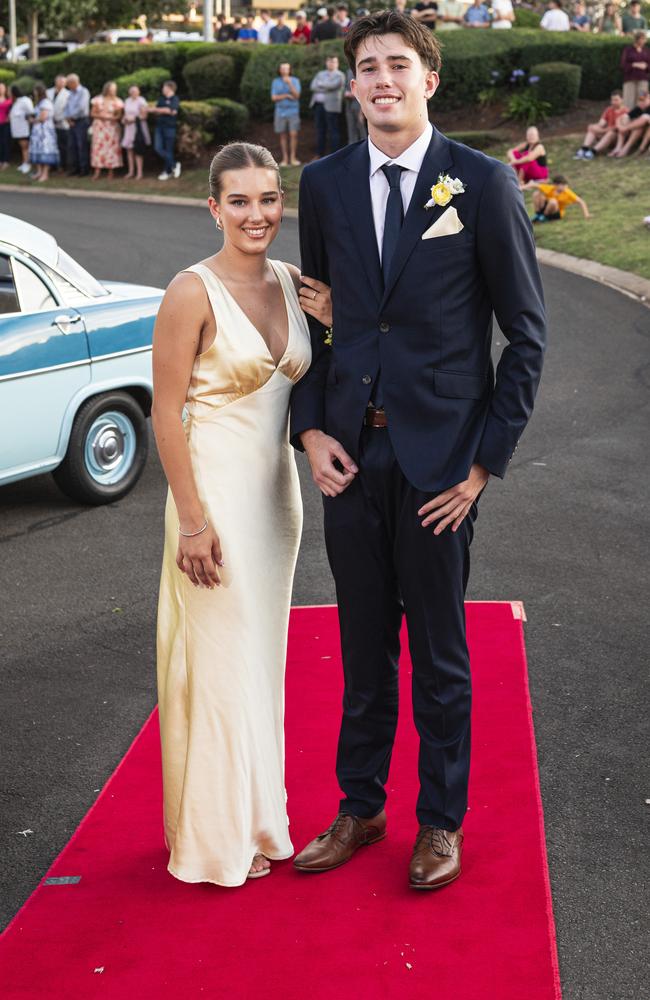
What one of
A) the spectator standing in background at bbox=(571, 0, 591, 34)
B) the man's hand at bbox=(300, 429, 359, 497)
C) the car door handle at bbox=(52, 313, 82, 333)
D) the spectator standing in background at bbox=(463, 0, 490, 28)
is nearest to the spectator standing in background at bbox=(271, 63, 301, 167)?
the spectator standing in background at bbox=(463, 0, 490, 28)

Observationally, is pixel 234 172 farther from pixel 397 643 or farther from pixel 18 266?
pixel 18 266

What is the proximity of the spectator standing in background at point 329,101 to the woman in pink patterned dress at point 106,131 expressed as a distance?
14.3 feet

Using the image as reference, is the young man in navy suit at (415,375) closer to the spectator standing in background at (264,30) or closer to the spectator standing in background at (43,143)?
the spectator standing in background at (43,143)

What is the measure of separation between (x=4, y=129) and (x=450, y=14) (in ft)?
36.4

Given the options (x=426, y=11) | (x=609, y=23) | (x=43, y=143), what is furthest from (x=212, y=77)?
(x=609, y=23)

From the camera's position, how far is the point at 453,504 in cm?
348

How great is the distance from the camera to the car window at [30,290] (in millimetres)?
7125

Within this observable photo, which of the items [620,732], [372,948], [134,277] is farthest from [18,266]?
[134,277]

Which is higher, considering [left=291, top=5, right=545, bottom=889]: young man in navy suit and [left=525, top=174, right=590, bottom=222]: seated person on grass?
[left=291, top=5, right=545, bottom=889]: young man in navy suit

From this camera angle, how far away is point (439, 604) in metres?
3.62

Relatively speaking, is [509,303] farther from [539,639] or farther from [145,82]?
[145,82]

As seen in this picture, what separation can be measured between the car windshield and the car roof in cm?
6

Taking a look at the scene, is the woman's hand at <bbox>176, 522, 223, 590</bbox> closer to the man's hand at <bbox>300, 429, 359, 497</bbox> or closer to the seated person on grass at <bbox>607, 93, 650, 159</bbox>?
the man's hand at <bbox>300, 429, 359, 497</bbox>

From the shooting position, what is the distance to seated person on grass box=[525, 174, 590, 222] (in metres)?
18.7
